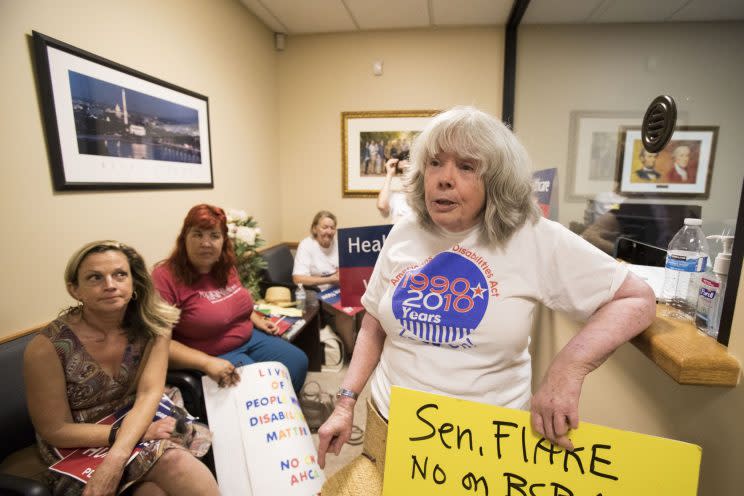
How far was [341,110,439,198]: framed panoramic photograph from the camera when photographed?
3.67 m

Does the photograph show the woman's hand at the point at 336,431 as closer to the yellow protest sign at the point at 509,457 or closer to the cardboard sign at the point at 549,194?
the yellow protest sign at the point at 509,457

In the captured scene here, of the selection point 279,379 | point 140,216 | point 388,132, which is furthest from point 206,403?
point 388,132

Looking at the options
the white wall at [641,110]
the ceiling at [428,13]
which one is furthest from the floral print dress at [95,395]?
the ceiling at [428,13]

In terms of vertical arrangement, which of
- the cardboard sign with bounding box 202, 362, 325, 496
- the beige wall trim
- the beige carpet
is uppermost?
the beige wall trim

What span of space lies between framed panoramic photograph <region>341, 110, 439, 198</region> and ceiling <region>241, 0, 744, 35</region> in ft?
2.62

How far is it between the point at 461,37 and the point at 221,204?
8.98ft

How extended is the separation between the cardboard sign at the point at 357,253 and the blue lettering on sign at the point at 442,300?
3.25ft

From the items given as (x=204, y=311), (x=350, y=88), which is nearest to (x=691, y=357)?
(x=204, y=311)

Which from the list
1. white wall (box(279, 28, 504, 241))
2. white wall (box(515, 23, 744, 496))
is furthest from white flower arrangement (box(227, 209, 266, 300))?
white wall (box(515, 23, 744, 496))

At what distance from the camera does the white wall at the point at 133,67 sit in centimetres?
142

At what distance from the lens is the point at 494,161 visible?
817 millimetres

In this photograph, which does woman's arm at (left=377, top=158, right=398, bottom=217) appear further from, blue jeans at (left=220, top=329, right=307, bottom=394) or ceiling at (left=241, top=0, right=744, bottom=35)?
ceiling at (left=241, top=0, right=744, bottom=35)

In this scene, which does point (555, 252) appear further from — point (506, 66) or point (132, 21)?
point (506, 66)

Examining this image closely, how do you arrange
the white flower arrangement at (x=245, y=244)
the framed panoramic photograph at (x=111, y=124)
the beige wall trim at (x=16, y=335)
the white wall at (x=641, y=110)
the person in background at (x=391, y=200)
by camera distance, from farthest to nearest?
the person in background at (x=391, y=200), the white flower arrangement at (x=245, y=244), the framed panoramic photograph at (x=111, y=124), the beige wall trim at (x=16, y=335), the white wall at (x=641, y=110)
